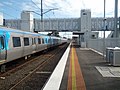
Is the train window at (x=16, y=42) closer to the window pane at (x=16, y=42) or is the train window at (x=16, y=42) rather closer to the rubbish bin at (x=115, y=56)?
the window pane at (x=16, y=42)

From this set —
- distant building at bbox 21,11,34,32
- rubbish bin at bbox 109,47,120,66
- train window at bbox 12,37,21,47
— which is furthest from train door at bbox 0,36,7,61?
distant building at bbox 21,11,34,32

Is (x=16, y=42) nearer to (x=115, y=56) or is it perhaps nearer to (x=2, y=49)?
(x=2, y=49)

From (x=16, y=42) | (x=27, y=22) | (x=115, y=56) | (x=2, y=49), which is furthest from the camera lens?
(x=27, y=22)

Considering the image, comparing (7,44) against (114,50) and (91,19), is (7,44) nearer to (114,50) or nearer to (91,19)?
(114,50)

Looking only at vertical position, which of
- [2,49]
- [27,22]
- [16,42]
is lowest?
[2,49]

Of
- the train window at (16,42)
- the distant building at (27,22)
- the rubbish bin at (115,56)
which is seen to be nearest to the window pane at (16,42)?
the train window at (16,42)

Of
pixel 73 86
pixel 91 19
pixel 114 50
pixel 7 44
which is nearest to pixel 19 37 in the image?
pixel 7 44

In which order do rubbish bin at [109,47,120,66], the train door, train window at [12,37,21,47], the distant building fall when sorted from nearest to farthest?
1. the train door
2. rubbish bin at [109,47,120,66]
3. train window at [12,37,21,47]
4. the distant building

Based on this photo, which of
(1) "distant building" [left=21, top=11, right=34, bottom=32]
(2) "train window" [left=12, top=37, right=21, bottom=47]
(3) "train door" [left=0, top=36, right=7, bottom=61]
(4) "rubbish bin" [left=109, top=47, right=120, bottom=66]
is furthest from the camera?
(1) "distant building" [left=21, top=11, right=34, bottom=32]

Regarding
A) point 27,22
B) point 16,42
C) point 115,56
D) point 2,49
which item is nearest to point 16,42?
point 16,42

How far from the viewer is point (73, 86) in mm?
7582

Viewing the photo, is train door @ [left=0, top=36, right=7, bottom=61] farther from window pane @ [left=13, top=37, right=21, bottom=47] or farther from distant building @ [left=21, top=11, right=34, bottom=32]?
distant building @ [left=21, top=11, right=34, bottom=32]

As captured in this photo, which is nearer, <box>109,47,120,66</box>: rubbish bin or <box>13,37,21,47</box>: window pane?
<box>109,47,120,66</box>: rubbish bin

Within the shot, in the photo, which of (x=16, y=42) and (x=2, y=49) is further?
(x=16, y=42)
